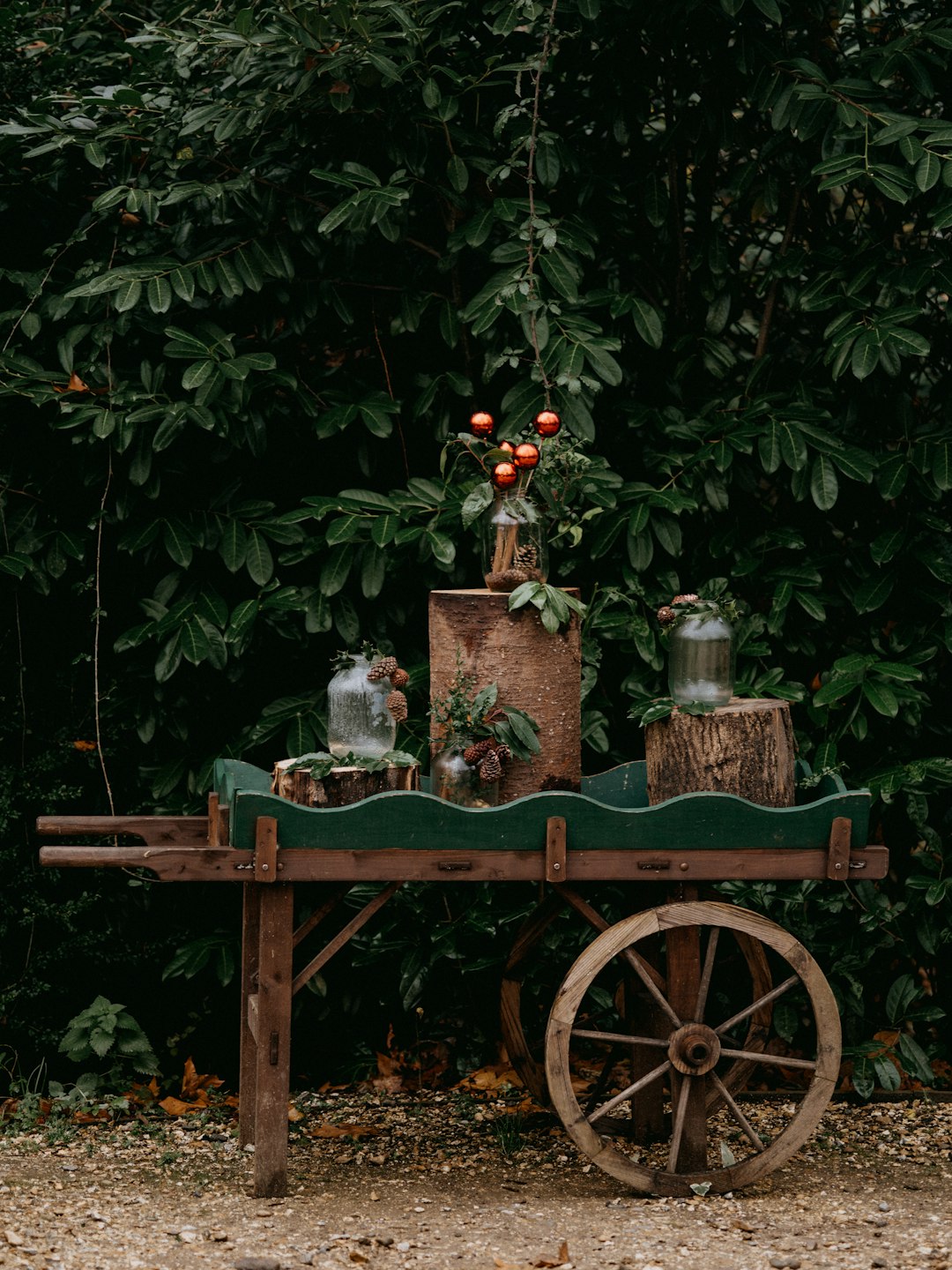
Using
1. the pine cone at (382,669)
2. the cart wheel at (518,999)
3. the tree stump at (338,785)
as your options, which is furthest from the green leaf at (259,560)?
the cart wheel at (518,999)

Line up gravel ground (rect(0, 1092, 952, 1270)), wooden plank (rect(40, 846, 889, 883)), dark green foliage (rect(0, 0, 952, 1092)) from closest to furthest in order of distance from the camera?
gravel ground (rect(0, 1092, 952, 1270)) < wooden plank (rect(40, 846, 889, 883)) < dark green foliage (rect(0, 0, 952, 1092))

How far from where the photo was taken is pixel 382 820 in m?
3.49

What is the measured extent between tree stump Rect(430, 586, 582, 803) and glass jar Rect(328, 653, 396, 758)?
0.15 metres

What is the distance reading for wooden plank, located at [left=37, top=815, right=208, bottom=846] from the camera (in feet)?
12.4

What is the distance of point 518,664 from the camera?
12.0 feet

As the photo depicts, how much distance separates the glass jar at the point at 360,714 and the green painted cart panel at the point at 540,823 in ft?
0.77

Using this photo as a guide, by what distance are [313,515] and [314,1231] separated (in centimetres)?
193

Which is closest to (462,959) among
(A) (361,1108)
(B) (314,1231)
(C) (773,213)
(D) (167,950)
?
(A) (361,1108)

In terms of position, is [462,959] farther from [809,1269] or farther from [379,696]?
[809,1269]

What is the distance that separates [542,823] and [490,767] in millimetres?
177

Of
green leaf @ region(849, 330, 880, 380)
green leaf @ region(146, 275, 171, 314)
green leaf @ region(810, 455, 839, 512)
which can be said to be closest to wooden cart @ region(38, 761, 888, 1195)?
green leaf @ region(810, 455, 839, 512)

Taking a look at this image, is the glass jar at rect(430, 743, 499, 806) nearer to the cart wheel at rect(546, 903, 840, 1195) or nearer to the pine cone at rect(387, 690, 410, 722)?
the pine cone at rect(387, 690, 410, 722)

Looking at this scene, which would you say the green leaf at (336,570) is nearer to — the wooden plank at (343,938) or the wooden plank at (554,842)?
the wooden plank at (343,938)

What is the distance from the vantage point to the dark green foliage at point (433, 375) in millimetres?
4254
